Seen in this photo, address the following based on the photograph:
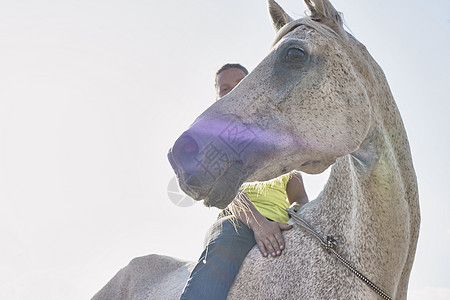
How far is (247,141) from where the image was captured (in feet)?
6.56

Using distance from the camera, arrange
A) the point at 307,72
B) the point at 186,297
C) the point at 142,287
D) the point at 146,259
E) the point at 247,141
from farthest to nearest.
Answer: the point at 146,259 < the point at 142,287 < the point at 186,297 < the point at 307,72 < the point at 247,141

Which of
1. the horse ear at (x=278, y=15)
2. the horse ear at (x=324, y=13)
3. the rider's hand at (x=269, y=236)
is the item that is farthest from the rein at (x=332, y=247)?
the horse ear at (x=278, y=15)

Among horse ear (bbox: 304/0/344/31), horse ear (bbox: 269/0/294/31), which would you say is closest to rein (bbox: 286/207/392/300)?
horse ear (bbox: 304/0/344/31)

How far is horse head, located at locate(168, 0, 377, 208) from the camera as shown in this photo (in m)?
1.89

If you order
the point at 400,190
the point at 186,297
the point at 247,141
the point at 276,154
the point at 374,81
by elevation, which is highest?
the point at 247,141

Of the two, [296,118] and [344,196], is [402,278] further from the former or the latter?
[296,118]

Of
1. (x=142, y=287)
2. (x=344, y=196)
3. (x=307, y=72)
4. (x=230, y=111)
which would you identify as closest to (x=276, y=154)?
(x=230, y=111)

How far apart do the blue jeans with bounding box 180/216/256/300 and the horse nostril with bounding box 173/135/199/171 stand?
3.23 feet

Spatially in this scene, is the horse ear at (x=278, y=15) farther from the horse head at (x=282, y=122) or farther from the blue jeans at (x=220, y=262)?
the blue jeans at (x=220, y=262)

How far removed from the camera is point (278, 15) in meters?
2.84

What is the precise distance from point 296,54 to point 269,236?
4.05 feet

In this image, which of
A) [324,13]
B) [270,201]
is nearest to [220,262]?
[270,201]

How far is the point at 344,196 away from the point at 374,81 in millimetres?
749

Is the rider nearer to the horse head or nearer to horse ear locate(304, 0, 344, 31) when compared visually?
the horse head
